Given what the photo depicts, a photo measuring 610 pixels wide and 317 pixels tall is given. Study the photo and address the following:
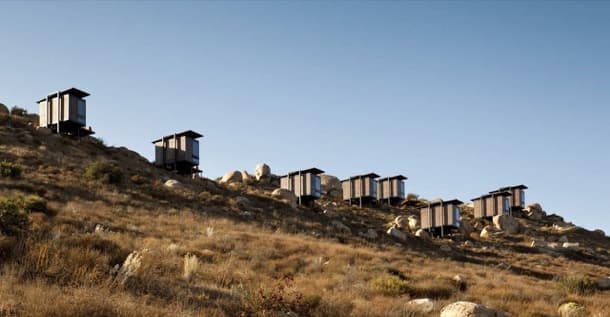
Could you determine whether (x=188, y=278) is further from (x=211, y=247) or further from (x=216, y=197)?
(x=216, y=197)

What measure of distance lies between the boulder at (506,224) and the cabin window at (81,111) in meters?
39.6

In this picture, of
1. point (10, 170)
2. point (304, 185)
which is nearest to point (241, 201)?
point (304, 185)

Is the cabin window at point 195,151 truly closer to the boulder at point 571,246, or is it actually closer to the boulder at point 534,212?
the boulder at point 571,246

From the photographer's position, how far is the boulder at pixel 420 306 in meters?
13.9

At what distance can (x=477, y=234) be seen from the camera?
5194 centimetres

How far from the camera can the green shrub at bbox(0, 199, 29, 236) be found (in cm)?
1496

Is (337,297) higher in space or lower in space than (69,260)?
lower

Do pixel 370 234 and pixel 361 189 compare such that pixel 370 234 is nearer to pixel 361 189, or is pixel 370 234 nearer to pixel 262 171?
pixel 361 189

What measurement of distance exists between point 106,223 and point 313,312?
44.1 ft

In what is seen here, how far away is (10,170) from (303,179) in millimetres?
27108

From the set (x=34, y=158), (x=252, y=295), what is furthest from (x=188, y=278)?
(x=34, y=158)

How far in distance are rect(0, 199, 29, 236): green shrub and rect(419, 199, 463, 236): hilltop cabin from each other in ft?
127

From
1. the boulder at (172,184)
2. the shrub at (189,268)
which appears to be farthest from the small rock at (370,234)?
the shrub at (189,268)

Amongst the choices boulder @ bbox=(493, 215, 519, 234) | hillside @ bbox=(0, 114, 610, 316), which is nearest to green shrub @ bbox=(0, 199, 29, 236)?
hillside @ bbox=(0, 114, 610, 316)
